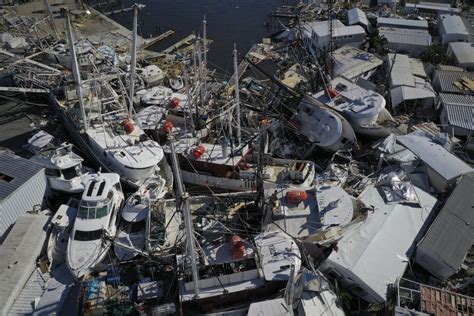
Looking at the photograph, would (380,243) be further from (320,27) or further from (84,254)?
(320,27)

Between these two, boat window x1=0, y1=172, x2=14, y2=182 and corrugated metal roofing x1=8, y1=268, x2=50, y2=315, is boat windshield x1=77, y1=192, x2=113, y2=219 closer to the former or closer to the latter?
corrugated metal roofing x1=8, y1=268, x2=50, y2=315

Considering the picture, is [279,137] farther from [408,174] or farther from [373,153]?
[408,174]

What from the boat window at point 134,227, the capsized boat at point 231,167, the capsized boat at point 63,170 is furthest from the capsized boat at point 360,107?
the capsized boat at point 63,170

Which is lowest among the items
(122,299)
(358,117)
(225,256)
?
(122,299)

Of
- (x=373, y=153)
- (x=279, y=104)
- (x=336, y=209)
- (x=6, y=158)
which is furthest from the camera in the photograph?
(x=279, y=104)

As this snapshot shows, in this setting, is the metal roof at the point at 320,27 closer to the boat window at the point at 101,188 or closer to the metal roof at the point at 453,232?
the metal roof at the point at 453,232

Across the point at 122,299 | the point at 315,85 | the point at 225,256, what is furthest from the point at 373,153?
the point at 122,299
